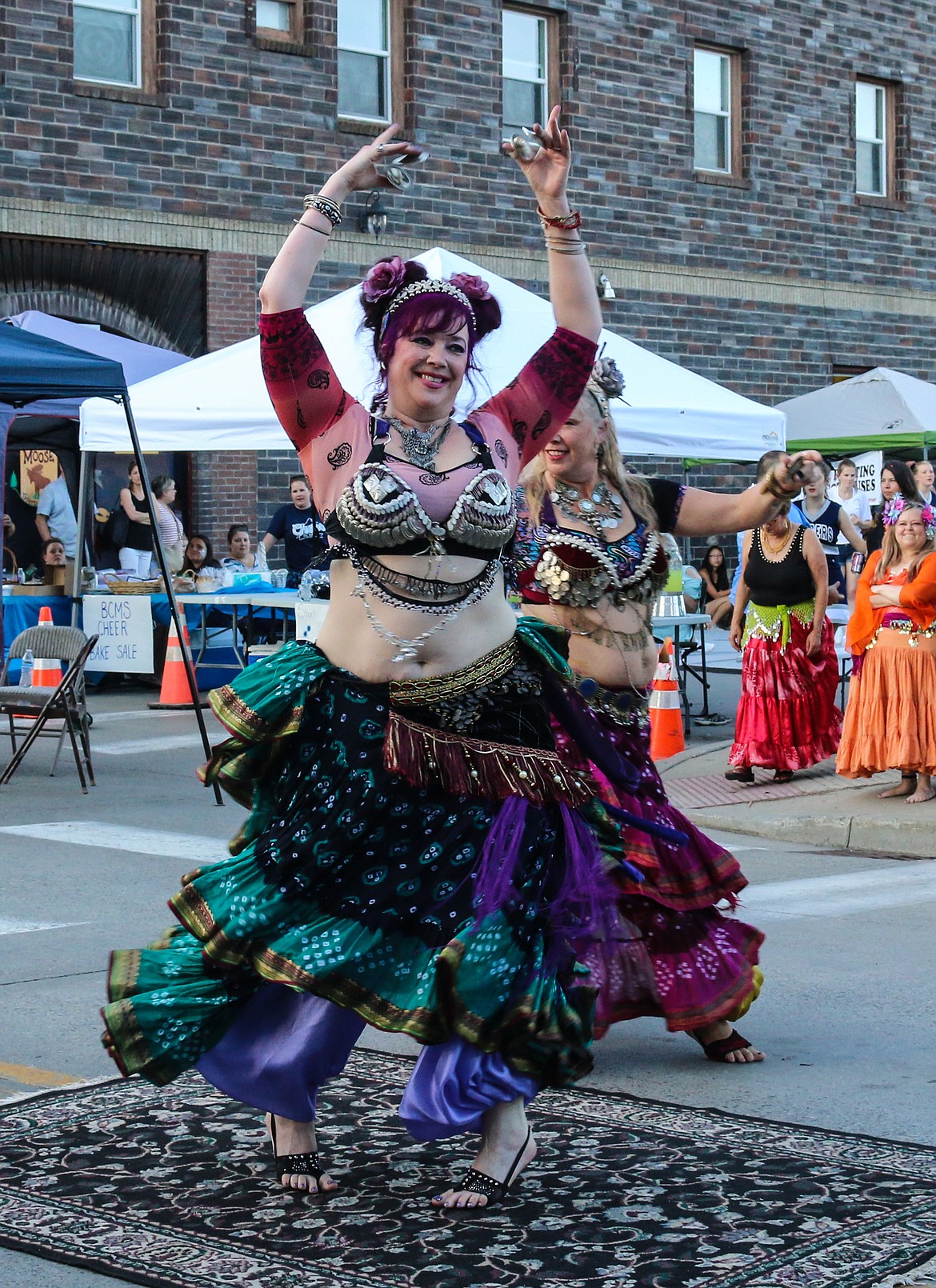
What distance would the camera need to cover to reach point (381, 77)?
22.3 m

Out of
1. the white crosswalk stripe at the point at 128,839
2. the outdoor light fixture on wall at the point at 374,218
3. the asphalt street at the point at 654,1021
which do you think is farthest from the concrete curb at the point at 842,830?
the outdoor light fixture on wall at the point at 374,218

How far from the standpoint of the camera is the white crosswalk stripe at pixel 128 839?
9008 mm

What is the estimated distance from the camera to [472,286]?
434cm

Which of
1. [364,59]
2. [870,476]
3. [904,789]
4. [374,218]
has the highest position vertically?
[364,59]

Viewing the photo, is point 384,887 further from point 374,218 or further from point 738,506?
point 374,218

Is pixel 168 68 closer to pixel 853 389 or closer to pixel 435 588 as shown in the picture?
pixel 853 389

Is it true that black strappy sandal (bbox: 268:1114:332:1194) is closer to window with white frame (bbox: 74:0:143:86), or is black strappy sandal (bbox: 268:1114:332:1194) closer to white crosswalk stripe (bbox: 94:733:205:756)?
white crosswalk stripe (bbox: 94:733:205:756)

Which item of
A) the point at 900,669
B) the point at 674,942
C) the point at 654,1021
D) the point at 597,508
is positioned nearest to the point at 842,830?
the point at 900,669

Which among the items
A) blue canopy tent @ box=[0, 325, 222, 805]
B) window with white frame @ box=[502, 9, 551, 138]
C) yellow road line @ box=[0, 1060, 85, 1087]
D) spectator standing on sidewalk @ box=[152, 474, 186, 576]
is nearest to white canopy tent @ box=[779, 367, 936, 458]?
window with white frame @ box=[502, 9, 551, 138]

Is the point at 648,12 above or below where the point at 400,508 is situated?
above

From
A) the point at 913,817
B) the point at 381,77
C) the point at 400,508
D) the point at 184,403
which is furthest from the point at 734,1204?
the point at 381,77

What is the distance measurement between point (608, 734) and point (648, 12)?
21.1 meters

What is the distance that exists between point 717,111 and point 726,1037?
2237cm

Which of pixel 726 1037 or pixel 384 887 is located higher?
pixel 384 887
